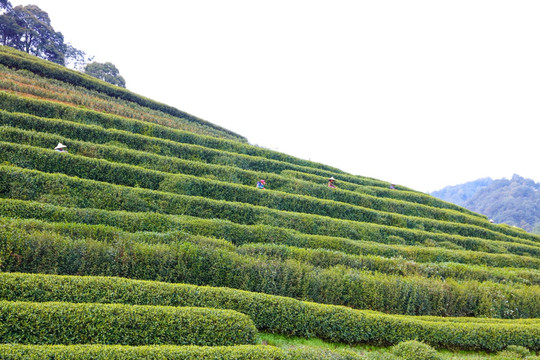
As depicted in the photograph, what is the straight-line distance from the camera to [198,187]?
18.1m

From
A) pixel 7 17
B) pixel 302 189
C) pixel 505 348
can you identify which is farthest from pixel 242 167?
pixel 7 17

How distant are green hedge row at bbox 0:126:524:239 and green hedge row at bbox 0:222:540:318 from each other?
7.37m

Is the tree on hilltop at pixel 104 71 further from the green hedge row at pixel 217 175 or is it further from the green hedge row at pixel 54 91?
the green hedge row at pixel 217 175

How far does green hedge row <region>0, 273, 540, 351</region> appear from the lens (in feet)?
25.4

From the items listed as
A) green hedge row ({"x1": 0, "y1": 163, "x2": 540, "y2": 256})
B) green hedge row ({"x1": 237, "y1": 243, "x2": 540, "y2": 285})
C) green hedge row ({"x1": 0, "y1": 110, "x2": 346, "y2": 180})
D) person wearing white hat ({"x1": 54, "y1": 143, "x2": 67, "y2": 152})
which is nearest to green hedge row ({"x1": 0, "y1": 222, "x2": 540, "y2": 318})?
green hedge row ({"x1": 237, "y1": 243, "x2": 540, "y2": 285})

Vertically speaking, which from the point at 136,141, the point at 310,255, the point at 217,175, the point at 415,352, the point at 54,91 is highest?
the point at 54,91

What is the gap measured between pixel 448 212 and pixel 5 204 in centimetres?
3032

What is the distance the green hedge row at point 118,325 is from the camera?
6.48m

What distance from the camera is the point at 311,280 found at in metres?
11.6

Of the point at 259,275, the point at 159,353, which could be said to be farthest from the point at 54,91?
the point at 159,353

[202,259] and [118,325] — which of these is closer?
[118,325]

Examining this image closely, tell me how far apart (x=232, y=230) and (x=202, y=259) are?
3.87 metres

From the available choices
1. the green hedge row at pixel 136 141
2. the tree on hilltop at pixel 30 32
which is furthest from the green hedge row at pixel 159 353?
the tree on hilltop at pixel 30 32

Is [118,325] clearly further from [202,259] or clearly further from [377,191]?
[377,191]
